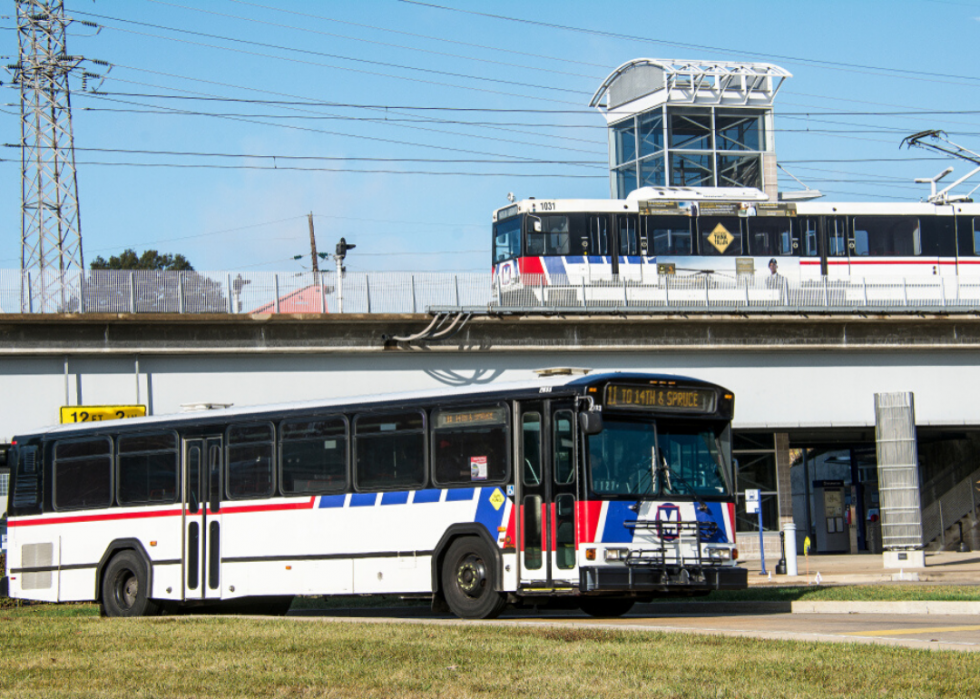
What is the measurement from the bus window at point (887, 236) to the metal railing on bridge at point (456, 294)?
2.83m

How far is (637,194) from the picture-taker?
37.4 m

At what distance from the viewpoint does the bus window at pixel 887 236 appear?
38.2 m

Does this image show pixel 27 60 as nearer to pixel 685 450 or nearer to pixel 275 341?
pixel 275 341

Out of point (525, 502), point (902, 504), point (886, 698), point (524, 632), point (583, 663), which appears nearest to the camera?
point (886, 698)

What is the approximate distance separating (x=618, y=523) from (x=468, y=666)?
520 centimetres

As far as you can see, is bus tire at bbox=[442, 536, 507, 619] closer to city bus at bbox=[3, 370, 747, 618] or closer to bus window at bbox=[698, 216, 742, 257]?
city bus at bbox=[3, 370, 747, 618]

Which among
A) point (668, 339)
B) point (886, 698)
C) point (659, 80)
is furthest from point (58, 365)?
point (659, 80)

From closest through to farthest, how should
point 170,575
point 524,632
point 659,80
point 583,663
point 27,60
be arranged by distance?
point 583,663
point 524,632
point 170,575
point 27,60
point 659,80

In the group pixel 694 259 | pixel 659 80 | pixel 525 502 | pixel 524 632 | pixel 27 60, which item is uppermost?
pixel 659 80

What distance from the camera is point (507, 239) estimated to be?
3650 cm

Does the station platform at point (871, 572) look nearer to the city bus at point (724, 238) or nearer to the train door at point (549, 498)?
the city bus at point (724, 238)

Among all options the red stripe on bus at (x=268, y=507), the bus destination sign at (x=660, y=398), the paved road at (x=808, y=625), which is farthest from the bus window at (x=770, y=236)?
the red stripe on bus at (x=268, y=507)

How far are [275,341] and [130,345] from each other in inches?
138

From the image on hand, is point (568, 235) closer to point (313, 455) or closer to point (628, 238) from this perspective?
point (628, 238)
